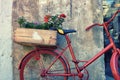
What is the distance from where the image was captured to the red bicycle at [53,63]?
4.71 meters

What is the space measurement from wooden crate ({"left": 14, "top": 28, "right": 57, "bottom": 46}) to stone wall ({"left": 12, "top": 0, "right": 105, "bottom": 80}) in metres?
0.60

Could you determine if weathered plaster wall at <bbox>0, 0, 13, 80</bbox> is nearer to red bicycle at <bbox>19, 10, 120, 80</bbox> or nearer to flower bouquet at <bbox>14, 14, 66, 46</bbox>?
red bicycle at <bbox>19, 10, 120, 80</bbox>

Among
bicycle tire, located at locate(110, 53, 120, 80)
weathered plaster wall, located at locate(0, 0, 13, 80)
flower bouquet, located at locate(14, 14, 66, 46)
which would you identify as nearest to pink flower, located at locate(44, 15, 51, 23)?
flower bouquet, located at locate(14, 14, 66, 46)

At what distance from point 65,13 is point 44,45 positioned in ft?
2.70

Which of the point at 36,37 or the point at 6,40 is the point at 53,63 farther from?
the point at 6,40

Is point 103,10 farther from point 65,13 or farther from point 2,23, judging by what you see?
point 2,23

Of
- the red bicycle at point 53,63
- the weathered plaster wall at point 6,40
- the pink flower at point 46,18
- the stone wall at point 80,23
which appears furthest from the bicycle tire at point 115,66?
the weathered plaster wall at point 6,40

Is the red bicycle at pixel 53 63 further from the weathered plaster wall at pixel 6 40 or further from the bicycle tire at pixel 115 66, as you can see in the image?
the weathered plaster wall at pixel 6 40

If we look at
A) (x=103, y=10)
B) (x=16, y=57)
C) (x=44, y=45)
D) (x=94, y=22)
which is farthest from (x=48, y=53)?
(x=103, y=10)

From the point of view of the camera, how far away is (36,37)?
15.5 feet

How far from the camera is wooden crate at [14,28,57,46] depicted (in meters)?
4.67

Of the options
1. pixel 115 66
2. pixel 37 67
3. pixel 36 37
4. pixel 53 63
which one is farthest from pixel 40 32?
pixel 115 66

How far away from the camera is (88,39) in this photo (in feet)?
17.3

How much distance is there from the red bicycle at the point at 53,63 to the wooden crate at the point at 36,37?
21 cm
